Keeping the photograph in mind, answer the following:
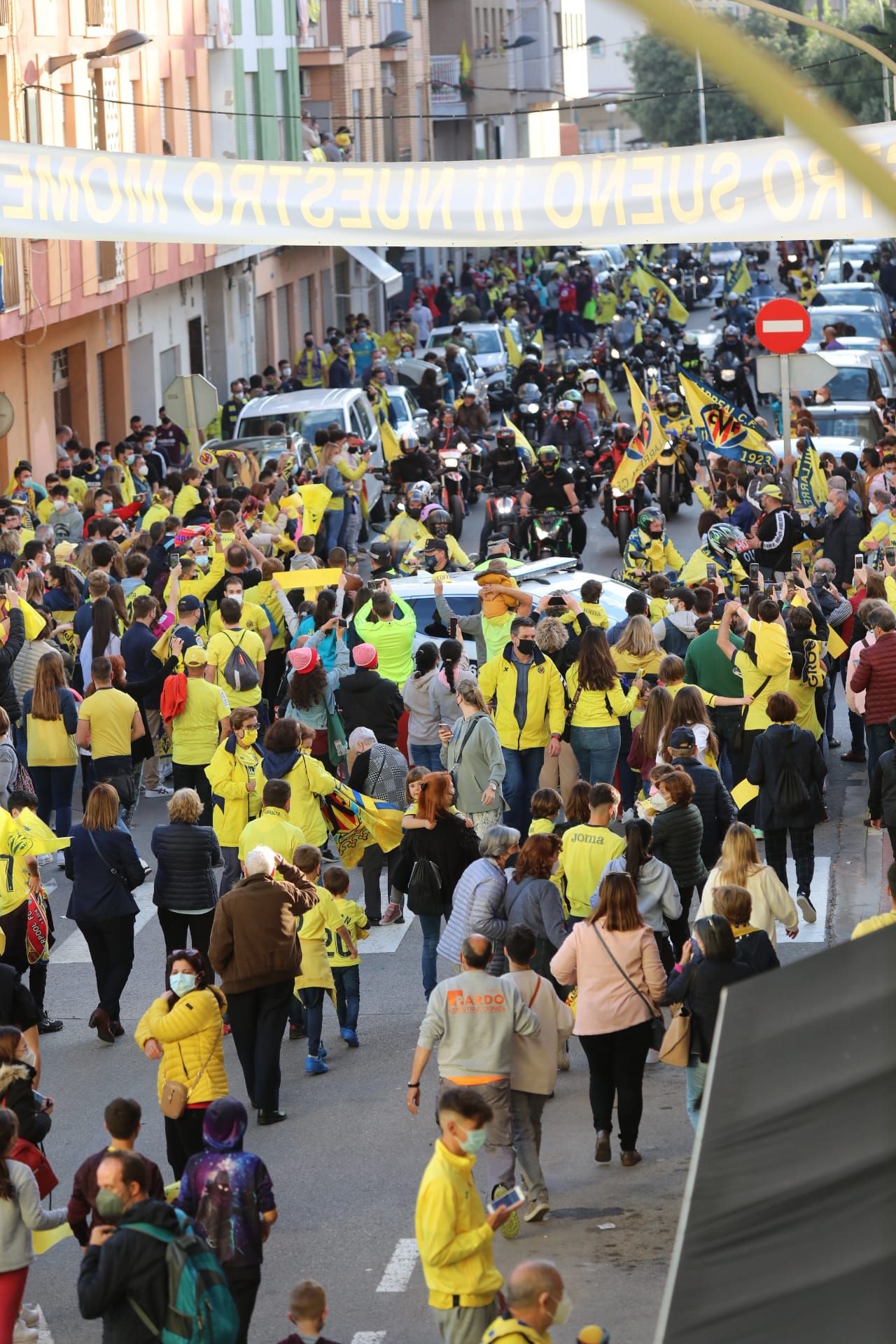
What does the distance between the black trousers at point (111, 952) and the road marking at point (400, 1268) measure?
289cm

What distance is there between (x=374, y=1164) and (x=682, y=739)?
3.05m

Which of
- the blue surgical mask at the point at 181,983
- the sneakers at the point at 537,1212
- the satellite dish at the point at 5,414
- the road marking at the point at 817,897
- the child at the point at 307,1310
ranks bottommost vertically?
the sneakers at the point at 537,1212

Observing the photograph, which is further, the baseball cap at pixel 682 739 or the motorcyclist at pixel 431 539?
the motorcyclist at pixel 431 539

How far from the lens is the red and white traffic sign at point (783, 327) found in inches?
788

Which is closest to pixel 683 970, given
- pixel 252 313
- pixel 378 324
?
pixel 252 313

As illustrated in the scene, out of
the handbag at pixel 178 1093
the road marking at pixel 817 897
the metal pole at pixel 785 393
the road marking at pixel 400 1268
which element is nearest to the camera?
the road marking at pixel 400 1268

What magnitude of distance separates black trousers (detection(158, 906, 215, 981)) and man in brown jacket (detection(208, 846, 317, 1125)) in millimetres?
1109

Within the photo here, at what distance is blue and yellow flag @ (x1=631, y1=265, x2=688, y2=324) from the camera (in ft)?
150

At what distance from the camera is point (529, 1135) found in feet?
28.5

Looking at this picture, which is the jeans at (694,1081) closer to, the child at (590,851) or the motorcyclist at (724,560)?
the child at (590,851)

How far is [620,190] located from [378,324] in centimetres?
5559

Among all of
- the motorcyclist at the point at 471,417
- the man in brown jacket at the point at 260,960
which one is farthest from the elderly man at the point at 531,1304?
the motorcyclist at the point at 471,417

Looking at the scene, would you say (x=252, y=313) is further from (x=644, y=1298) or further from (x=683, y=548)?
(x=644, y=1298)

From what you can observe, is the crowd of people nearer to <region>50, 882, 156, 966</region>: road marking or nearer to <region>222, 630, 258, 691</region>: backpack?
<region>222, 630, 258, 691</region>: backpack
